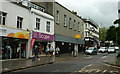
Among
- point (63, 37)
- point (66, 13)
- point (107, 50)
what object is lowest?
point (107, 50)

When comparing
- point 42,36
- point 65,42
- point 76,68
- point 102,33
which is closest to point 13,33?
point 42,36

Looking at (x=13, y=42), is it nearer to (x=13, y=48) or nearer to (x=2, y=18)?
(x=13, y=48)

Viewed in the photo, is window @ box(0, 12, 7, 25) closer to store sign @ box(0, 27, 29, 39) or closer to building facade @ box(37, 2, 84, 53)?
store sign @ box(0, 27, 29, 39)

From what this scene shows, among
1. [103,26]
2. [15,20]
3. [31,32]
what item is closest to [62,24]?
[31,32]

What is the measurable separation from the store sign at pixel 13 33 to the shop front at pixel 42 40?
2.08 m

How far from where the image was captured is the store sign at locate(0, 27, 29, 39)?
62.1ft

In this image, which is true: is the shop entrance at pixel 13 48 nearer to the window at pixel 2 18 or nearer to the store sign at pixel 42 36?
the window at pixel 2 18

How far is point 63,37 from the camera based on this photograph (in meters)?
35.5

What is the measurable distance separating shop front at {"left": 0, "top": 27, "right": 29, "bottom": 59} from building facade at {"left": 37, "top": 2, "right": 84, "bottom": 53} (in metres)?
9.60

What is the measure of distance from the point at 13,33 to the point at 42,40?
7.77 meters

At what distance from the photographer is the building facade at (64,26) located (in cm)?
3244

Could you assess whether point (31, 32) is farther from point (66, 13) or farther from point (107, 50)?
point (107, 50)

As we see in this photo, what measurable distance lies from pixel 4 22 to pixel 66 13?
20206 mm

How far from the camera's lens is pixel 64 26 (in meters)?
36.9
